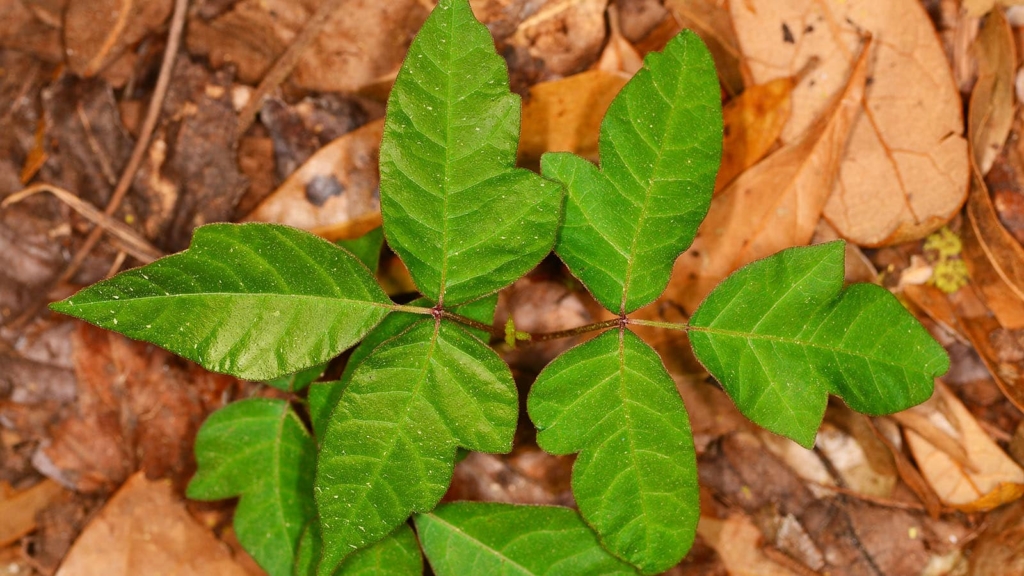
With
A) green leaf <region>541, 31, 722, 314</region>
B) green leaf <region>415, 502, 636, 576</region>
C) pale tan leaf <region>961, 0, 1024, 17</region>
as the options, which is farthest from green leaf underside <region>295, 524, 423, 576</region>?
pale tan leaf <region>961, 0, 1024, 17</region>

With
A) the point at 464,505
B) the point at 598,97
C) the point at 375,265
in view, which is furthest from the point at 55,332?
the point at 598,97

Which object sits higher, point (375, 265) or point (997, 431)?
point (375, 265)

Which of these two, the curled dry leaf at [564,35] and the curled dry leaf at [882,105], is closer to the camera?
the curled dry leaf at [882,105]

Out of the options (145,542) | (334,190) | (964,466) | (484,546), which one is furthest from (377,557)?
(964,466)

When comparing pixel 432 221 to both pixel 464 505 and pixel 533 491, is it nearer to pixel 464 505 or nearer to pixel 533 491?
pixel 464 505

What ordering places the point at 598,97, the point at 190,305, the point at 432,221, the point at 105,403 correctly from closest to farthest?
the point at 190,305 → the point at 432,221 → the point at 598,97 → the point at 105,403

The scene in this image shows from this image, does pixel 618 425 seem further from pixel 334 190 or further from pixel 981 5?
pixel 981 5

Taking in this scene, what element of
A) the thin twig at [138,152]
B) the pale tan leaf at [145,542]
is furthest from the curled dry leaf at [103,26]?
the pale tan leaf at [145,542]

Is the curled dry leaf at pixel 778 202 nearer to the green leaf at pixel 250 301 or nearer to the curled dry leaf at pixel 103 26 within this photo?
the green leaf at pixel 250 301
